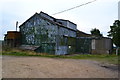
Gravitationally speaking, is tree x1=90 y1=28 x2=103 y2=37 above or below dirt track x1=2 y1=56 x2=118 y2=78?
above

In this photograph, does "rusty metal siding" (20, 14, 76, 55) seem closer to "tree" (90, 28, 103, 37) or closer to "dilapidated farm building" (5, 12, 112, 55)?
"dilapidated farm building" (5, 12, 112, 55)

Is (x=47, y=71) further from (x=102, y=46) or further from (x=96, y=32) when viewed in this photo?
(x=96, y=32)

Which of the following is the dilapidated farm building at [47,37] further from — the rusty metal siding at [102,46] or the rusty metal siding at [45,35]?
the rusty metal siding at [102,46]

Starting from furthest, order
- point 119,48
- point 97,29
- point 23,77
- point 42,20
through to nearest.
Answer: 1. point 97,29
2. point 119,48
3. point 42,20
4. point 23,77

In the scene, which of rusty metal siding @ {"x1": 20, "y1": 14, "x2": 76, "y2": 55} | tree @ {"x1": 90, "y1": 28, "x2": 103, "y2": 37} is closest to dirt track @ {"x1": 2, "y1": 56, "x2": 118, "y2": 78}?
rusty metal siding @ {"x1": 20, "y1": 14, "x2": 76, "y2": 55}

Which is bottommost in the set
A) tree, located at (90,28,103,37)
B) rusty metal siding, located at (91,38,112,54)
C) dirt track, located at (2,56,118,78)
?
dirt track, located at (2,56,118,78)

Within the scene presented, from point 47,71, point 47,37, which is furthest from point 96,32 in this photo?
point 47,71

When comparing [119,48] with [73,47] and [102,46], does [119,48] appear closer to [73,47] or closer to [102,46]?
[102,46]

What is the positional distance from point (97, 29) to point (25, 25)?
135 ft

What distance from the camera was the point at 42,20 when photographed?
34719 millimetres

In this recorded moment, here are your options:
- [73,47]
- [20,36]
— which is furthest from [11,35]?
[73,47]

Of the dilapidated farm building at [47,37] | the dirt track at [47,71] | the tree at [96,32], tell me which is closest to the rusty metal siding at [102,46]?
the dilapidated farm building at [47,37]

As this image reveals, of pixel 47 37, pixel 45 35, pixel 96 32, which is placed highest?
pixel 96 32

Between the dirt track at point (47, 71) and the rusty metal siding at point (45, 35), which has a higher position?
the rusty metal siding at point (45, 35)
